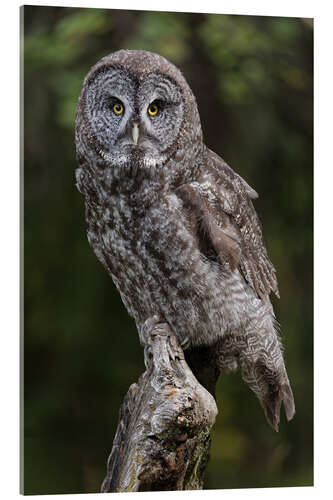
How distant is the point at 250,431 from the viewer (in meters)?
4.24

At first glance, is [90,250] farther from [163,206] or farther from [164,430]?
[164,430]

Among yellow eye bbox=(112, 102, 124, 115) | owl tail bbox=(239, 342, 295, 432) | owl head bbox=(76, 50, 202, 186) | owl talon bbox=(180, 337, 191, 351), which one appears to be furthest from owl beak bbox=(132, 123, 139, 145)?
owl tail bbox=(239, 342, 295, 432)

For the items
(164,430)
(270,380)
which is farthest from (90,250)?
(164,430)

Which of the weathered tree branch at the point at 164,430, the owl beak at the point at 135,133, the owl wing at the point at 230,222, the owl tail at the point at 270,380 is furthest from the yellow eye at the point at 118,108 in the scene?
the owl tail at the point at 270,380

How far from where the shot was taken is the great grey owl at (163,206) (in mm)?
3613

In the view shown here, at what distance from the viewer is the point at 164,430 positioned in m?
3.25

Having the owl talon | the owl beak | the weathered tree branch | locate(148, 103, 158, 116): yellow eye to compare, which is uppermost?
locate(148, 103, 158, 116): yellow eye

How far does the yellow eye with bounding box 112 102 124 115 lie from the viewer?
3.60 m

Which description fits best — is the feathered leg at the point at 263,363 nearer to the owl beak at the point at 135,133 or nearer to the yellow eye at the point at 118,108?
the owl beak at the point at 135,133

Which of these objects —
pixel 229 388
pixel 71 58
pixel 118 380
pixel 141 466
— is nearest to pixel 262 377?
pixel 229 388

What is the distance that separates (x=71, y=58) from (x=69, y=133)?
35 centimetres

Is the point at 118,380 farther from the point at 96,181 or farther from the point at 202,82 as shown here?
the point at 202,82

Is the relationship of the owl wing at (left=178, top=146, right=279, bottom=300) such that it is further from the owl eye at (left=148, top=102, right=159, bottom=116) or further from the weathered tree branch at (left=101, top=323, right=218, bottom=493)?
the weathered tree branch at (left=101, top=323, right=218, bottom=493)

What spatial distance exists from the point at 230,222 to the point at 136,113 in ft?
2.31
